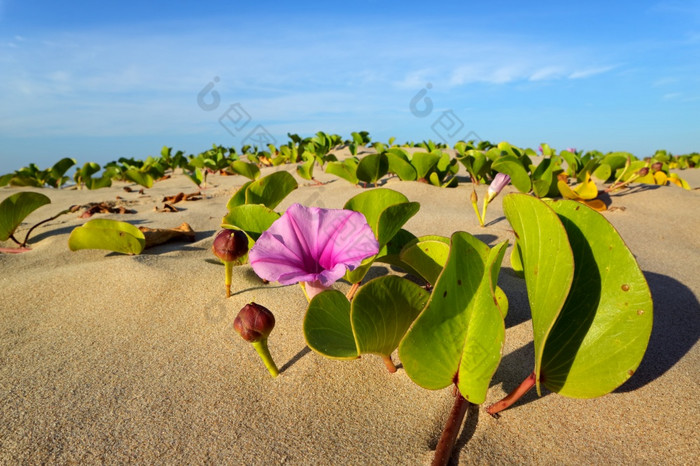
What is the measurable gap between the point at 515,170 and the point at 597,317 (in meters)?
2.23

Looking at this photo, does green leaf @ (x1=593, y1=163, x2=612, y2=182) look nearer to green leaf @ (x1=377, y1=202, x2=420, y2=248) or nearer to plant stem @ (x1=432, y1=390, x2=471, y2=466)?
green leaf @ (x1=377, y1=202, x2=420, y2=248)

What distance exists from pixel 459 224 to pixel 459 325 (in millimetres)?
1792

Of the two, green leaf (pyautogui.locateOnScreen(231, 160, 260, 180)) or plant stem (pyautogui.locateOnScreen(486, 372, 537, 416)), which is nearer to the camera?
plant stem (pyautogui.locateOnScreen(486, 372, 537, 416))

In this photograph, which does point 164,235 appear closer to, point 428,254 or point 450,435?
point 428,254

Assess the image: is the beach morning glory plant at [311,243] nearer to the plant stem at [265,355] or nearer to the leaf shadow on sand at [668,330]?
the plant stem at [265,355]

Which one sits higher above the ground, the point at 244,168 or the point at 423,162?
the point at 244,168

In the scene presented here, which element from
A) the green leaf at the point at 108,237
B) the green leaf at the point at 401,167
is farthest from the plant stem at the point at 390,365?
the green leaf at the point at 401,167

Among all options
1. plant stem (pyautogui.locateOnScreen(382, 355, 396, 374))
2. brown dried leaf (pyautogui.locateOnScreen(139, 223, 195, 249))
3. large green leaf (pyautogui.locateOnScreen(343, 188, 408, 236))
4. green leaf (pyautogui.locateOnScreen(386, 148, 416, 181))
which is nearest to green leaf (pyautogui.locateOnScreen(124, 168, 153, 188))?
brown dried leaf (pyautogui.locateOnScreen(139, 223, 195, 249))

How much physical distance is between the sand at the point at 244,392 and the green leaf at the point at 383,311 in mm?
199

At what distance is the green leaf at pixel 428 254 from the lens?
1.28 m

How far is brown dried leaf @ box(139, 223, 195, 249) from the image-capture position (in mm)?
2338

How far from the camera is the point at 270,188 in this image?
5.99 ft

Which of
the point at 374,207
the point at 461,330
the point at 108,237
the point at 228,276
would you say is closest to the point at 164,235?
the point at 108,237

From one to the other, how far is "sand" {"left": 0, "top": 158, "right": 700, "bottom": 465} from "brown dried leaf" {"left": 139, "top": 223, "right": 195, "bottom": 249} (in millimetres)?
453
